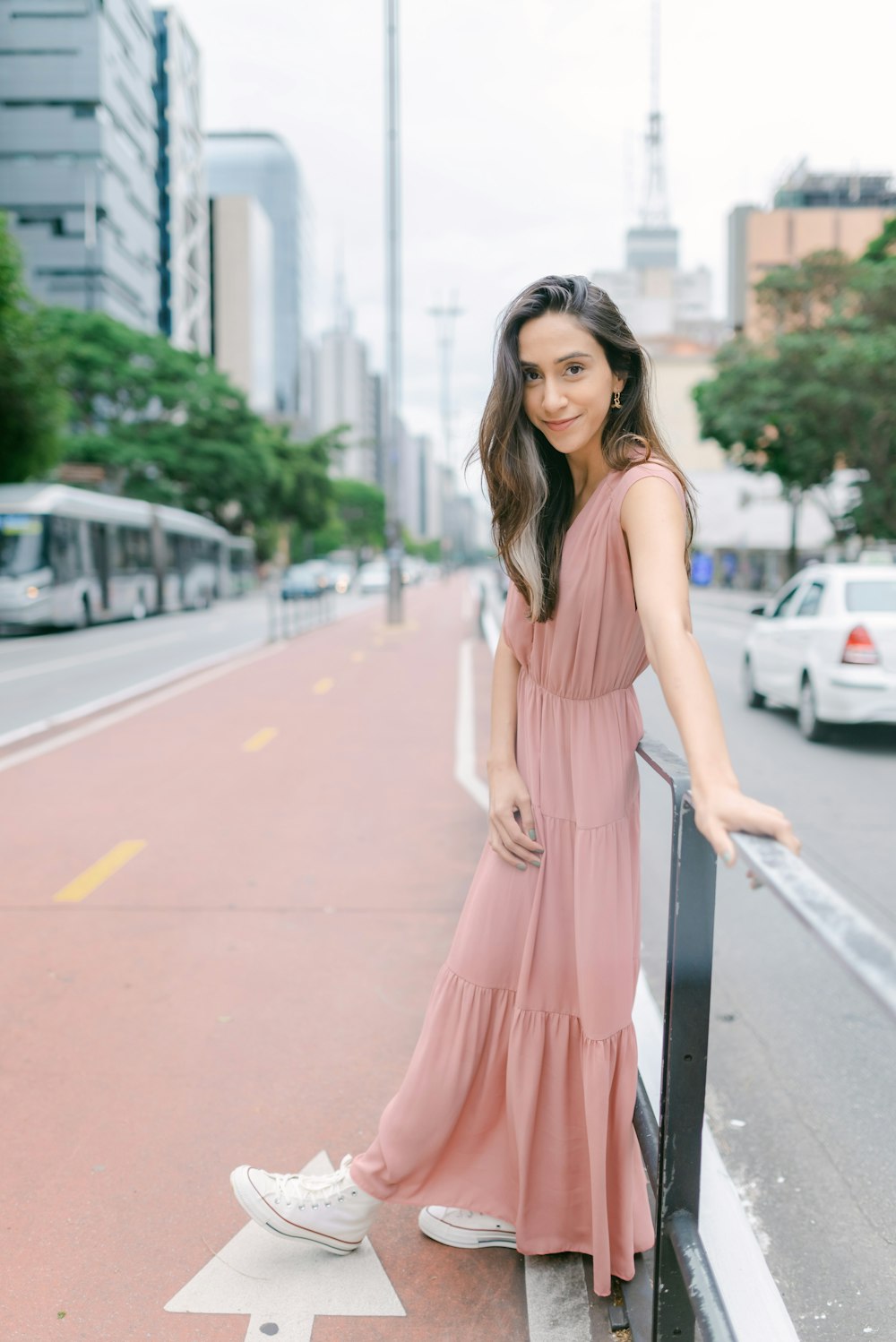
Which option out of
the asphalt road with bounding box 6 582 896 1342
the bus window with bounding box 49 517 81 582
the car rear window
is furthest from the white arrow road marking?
the bus window with bounding box 49 517 81 582

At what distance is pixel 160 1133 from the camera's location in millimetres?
3178

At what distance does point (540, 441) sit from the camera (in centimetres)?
232

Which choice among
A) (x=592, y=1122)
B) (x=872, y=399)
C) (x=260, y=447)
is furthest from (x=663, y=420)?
(x=260, y=447)

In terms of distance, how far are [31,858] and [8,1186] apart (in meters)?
3.42

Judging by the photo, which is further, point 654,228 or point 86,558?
point 654,228

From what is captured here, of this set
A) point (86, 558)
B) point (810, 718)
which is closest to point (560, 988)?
point (810, 718)

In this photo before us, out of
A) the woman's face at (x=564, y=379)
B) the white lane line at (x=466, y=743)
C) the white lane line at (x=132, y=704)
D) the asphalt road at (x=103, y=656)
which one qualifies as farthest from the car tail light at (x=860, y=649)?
the woman's face at (x=564, y=379)

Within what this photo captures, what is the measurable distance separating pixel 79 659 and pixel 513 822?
1704cm

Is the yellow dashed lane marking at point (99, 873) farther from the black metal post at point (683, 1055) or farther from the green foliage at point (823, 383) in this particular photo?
the green foliage at point (823, 383)

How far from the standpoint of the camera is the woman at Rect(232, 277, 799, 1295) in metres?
2.21

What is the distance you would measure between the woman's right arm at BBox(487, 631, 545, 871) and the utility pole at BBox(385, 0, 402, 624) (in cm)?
2416

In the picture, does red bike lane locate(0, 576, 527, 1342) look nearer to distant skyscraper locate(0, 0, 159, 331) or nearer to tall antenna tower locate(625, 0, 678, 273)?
distant skyscraper locate(0, 0, 159, 331)

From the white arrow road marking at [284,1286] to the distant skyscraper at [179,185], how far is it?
257 ft

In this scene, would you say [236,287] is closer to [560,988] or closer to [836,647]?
[836,647]
